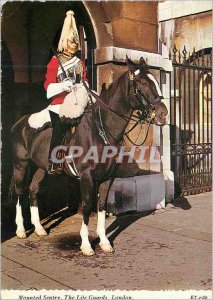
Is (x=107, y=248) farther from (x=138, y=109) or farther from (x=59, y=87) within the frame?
(x=59, y=87)

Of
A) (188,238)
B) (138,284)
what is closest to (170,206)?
(188,238)

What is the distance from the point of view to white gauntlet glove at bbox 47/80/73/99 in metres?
5.39

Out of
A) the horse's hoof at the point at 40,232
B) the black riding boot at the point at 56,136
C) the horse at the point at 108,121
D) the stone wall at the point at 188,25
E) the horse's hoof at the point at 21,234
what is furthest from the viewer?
the stone wall at the point at 188,25

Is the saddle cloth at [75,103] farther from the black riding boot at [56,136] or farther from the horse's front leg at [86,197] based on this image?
the horse's front leg at [86,197]

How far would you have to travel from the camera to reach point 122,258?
206 inches

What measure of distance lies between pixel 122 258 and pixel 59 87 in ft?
8.04

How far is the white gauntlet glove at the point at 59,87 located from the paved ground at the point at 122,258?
2.22 m

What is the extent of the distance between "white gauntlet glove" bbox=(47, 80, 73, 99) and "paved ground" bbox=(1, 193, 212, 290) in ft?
7.28

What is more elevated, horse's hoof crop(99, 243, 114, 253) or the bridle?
the bridle

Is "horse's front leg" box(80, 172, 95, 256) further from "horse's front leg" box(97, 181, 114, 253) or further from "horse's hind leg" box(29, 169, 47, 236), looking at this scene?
"horse's hind leg" box(29, 169, 47, 236)

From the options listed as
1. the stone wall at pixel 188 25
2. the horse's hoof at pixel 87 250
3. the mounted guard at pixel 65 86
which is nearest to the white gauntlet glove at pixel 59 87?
the mounted guard at pixel 65 86

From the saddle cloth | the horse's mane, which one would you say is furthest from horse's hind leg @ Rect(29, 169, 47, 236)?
the horse's mane

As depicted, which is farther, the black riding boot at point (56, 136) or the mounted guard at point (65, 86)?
the black riding boot at point (56, 136)

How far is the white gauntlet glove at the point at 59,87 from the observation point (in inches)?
212
